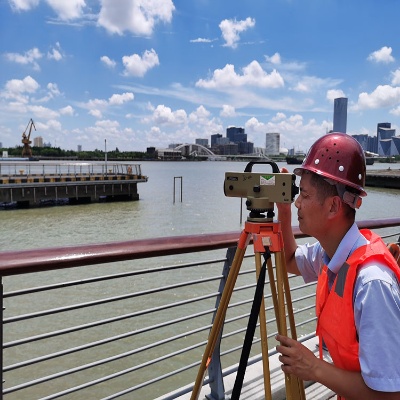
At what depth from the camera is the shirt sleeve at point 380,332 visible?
36.4 inches

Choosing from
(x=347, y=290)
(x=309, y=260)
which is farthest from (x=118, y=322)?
(x=347, y=290)

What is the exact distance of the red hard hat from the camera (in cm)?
115

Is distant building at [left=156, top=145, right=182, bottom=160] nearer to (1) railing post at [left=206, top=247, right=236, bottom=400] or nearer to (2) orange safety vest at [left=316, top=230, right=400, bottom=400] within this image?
(1) railing post at [left=206, top=247, right=236, bottom=400]

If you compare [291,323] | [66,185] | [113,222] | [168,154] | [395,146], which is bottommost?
[113,222]

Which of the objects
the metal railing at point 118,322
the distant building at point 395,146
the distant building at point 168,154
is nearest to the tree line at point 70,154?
the distant building at point 168,154

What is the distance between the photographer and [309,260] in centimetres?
155

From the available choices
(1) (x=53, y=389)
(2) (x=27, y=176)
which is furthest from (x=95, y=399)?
(2) (x=27, y=176)

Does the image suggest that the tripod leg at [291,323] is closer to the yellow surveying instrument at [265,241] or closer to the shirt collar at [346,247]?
the yellow surveying instrument at [265,241]

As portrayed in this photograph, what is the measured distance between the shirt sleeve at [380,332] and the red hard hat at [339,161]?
11.5 inches

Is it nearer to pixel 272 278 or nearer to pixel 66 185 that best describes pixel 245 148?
pixel 66 185

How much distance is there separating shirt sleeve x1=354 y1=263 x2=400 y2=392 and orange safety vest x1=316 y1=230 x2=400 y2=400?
0.15 ft

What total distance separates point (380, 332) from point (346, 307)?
105 millimetres

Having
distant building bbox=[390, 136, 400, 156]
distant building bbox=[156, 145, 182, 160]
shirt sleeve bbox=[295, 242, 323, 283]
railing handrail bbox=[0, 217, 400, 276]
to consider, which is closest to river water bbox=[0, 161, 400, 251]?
railing handrail bbox=[0, 217, 400, 276]

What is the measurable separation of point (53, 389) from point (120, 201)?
28011 millimetres
